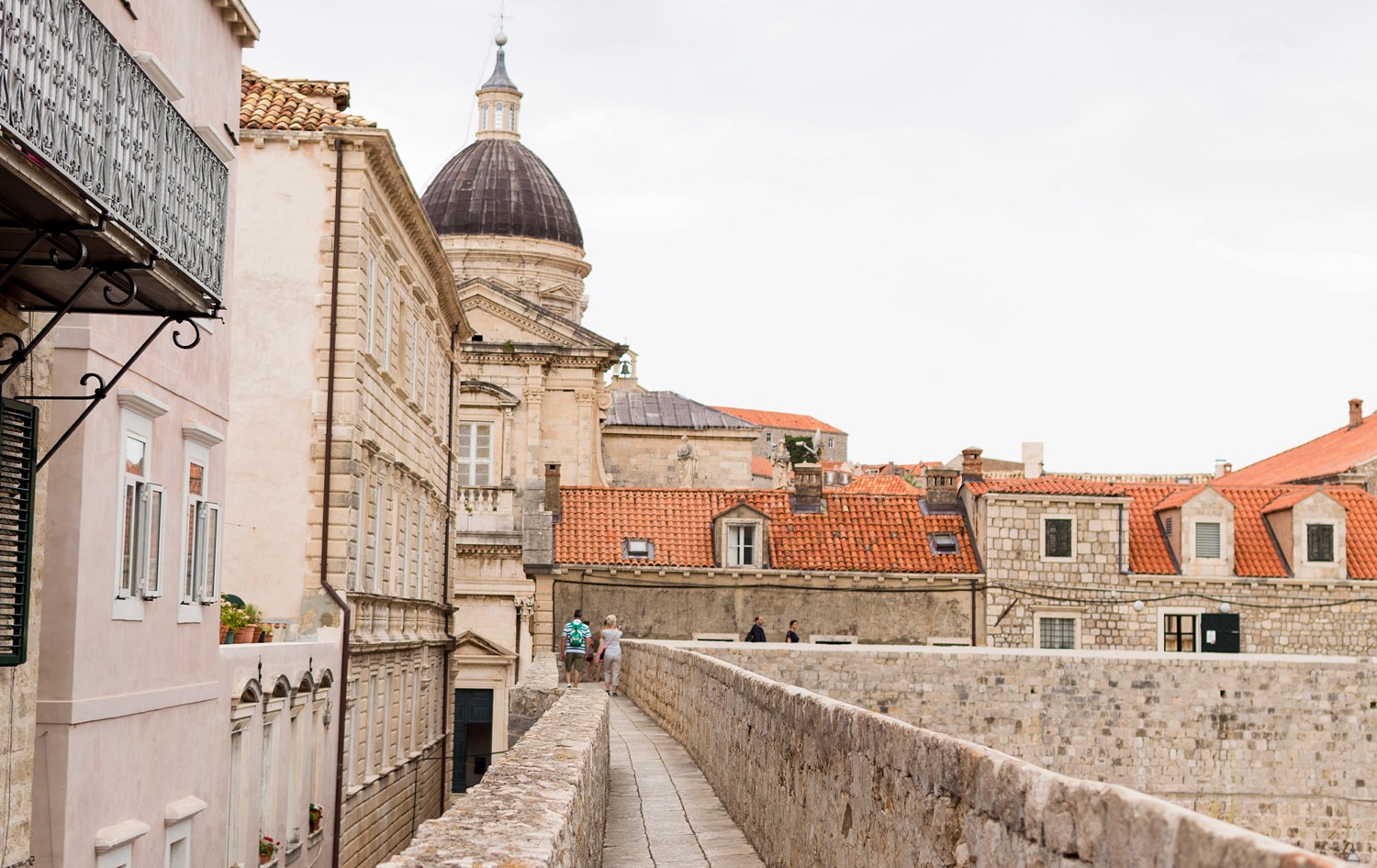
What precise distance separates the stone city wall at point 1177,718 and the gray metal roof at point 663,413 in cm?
2468

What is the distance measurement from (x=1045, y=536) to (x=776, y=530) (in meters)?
6.14

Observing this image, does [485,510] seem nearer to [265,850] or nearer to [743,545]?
[743,545]

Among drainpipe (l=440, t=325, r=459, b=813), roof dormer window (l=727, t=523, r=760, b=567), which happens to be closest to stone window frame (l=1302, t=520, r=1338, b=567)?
roof dormer window (l=727, t=523, r=760, b=567)

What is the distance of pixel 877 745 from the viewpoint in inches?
279

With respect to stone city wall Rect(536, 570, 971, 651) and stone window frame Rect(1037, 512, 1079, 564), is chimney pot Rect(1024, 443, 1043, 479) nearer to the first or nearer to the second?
stone window frame Rect(1037, 512, 1079, 564)

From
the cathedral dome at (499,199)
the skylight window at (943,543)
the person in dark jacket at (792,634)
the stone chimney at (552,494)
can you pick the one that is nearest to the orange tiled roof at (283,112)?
the person in dark jacket at (792,634)

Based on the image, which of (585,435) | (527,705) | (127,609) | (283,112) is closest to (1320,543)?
(585,435)

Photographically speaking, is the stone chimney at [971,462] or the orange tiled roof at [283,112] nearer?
the orange tiled roof at [283,112]

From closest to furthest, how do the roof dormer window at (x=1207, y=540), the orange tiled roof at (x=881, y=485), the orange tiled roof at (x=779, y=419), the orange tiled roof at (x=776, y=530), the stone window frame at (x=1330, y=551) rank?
1. the orange tiled roof at (x=776, y=530)
2. the stone window frame at (x=1330, y=551)
3. the roof dormer window at (x=1207, y=540)
4. the orange tiled roof at (x=881, y=485)
5. the orange tiled roof at (x=779, y=419)

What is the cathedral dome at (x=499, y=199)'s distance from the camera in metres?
51.0

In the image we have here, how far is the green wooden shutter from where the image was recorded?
934 cm

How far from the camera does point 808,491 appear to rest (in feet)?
128

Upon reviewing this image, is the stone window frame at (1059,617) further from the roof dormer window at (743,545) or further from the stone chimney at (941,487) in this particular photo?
the roof dormer window at (743,545)

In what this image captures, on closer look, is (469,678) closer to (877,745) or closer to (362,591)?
(362,591)
